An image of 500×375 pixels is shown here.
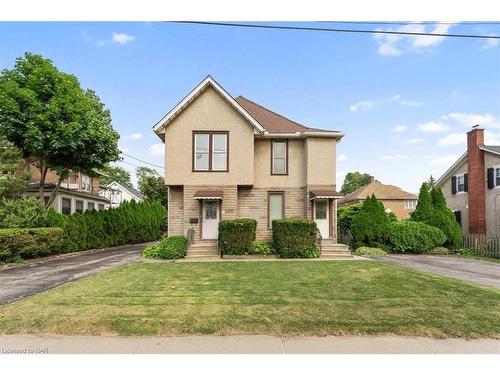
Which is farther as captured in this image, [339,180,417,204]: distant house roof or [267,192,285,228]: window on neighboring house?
[339,180,417,204]: distant house roof

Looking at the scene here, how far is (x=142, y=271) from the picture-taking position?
9859 millimetres

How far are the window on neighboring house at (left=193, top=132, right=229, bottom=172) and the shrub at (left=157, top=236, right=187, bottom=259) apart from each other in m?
A: 3.52

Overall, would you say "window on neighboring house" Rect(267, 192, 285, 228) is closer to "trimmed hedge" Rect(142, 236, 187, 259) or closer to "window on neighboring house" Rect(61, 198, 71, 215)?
"trimmed hedge" Rect(142, 236, 187, 259)

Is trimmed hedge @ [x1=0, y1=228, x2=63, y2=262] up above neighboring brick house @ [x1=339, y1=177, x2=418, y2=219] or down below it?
below

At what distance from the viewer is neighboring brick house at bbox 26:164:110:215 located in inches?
871

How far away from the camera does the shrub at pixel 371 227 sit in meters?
17.4

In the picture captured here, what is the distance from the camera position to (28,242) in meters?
13.3

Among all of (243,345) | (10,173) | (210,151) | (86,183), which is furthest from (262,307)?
Result: (86,183)

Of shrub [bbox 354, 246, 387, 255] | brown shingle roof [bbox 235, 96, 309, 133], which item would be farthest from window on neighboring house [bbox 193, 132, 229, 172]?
shrub [bbox 354, 246, 387, 255]

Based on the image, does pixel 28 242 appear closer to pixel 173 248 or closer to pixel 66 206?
pixel 173 248

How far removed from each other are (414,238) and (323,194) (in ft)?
22.7

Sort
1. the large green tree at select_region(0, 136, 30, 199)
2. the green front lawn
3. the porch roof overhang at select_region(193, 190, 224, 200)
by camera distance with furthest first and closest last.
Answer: the large green tree at select_region(0, 136, 30, 199), the porch roof overhang at select_region(193, 190, 224, 200), the green front lawn

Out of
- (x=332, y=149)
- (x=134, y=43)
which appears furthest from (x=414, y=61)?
(x=134, y=43)

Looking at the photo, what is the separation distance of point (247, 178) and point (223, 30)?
23.5 feet
